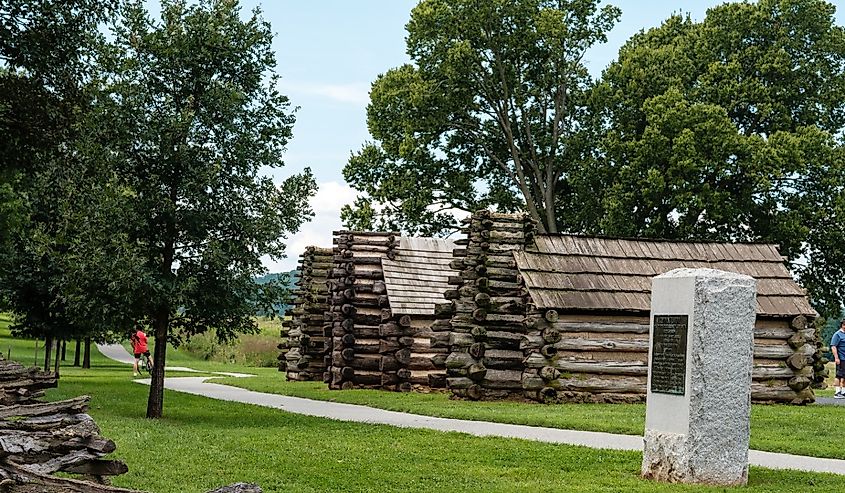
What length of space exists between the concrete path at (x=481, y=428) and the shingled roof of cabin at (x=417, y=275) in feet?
14.1

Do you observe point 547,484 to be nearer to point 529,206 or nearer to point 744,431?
point 744,431

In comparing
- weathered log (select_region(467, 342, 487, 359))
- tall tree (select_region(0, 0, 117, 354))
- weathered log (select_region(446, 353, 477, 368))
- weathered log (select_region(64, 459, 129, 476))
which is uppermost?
tall tree (select_region(0, 0, 117, 354))

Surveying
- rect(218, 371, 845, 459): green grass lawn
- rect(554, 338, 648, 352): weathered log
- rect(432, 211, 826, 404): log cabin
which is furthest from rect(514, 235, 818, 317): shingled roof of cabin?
rect(218, 371, 845, 459): green grass lawn

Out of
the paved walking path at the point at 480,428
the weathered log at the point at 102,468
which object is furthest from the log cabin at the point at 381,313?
the weathered log at the point at 102,468

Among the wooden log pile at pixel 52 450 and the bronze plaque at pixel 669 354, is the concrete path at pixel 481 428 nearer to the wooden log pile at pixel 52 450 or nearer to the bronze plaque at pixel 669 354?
the bronze plaque at pixel 669 354

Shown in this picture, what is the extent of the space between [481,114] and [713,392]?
32.5 meters

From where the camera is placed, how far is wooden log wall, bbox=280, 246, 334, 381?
33.3m

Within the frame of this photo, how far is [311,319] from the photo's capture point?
109 ft

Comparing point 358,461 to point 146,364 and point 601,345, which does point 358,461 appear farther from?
point 146,364

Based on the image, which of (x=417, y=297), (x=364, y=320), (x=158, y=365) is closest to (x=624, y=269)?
(x=417, y=297)

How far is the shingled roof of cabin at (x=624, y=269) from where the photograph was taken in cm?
2364

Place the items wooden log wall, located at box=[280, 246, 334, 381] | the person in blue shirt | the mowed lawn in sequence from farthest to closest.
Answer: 1. wooden log wall, located at box=[280, 246, 334, 381]
2. the person in blue shirt
3. the mowed lawn

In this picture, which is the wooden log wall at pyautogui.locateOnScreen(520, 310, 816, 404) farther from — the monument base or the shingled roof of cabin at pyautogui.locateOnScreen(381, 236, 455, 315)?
the monument base

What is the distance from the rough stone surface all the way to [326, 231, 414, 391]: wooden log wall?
1733 centimetres
